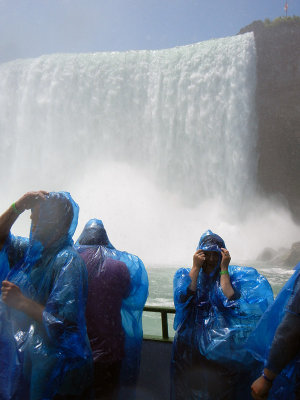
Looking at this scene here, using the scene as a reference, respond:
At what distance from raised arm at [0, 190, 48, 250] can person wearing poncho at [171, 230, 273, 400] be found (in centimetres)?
83

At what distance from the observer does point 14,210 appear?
1620 millimetres

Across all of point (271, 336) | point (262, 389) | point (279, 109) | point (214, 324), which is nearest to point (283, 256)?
point (279, 109)

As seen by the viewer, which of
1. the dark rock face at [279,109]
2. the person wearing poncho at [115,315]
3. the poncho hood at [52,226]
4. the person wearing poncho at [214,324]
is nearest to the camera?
the poncho hood at [52,226]

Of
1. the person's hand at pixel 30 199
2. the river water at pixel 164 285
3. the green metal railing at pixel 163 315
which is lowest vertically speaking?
the river water at pixel 164 285

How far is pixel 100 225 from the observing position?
224 centimetres

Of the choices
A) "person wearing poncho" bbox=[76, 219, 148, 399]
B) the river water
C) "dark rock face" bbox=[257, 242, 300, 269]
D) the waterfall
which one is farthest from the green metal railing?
the waterfall

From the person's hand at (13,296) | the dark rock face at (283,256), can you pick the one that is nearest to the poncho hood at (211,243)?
the person's hand at (13,296)

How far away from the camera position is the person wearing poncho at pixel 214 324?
1701 mm

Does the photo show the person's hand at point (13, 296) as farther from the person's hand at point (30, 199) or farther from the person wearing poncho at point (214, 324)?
the person wearing poncho at point (214, 324)

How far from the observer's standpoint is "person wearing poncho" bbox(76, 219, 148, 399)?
1.82 metres

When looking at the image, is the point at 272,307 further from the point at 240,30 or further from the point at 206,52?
the point at 240,30

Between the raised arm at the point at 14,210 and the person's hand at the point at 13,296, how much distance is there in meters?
0.33

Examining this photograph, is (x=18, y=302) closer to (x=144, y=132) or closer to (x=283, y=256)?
(x=283, y=256)

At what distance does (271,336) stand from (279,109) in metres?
17.8
